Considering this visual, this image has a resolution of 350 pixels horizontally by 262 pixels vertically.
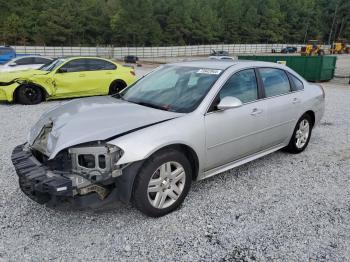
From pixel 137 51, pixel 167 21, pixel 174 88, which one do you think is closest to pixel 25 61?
pixel 174 88

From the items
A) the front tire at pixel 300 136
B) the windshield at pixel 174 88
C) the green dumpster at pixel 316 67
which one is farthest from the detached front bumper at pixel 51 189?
the green dumpster at pixel 316 67

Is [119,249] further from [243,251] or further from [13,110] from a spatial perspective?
[13,110]

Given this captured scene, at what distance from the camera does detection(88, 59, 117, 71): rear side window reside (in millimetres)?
10016

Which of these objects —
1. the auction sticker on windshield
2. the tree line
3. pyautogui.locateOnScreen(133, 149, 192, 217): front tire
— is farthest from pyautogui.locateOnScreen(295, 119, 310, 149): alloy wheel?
the tree line

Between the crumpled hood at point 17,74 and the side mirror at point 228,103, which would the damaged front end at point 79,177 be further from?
the crumpled hood at point 17,74

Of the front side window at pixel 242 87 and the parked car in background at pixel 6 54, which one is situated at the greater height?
the front side window at pixel 242 87

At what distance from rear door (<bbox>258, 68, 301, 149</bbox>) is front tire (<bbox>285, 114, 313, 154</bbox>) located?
0.87ft

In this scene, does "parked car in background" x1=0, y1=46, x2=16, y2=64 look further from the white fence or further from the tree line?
the tree line

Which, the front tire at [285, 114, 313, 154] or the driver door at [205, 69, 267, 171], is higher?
the driver door at [205, 69, 267, 171]

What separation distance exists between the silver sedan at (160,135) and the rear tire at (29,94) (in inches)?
225

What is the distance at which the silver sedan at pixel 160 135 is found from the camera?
298 cm

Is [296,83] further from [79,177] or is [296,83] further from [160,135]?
[79,177]

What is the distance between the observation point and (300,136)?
5273 millimetres

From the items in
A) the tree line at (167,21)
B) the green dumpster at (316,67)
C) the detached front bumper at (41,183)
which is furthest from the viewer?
the tree line at (167,21)
